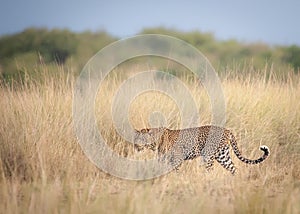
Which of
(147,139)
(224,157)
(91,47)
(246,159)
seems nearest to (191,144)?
(224,157)

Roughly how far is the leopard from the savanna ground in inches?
5.6

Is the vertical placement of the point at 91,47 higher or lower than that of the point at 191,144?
lower

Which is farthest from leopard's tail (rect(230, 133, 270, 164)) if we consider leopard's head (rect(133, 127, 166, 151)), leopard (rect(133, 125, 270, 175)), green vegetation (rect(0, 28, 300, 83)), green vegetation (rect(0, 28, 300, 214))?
green vegetation (rect(0, 28, 300, 83))

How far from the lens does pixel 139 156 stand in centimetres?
855

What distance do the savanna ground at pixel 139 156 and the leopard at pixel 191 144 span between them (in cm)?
14

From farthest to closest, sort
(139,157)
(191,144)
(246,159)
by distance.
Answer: (191,144), (246,159), (139,157)

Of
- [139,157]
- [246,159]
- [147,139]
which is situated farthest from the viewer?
[147,139]

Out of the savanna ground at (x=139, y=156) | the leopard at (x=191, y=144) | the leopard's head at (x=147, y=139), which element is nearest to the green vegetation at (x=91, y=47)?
the savanna ground at (x=139, y=156)

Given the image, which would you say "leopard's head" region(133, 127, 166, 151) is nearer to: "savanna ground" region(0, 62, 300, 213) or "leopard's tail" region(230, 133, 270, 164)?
"savanna ground" region(0, 62, 300, 213)

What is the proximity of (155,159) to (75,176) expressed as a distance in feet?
4.18

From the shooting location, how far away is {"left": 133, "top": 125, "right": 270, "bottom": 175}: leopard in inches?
348

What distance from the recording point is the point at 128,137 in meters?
9.09

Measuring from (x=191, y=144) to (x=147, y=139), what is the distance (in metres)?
0.62

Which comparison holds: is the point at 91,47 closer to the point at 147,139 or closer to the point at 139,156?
the point at 147,139
